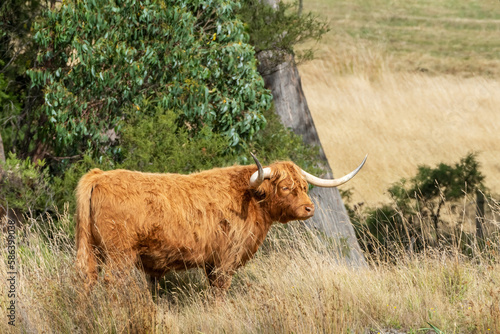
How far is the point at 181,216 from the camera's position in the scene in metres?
5.75

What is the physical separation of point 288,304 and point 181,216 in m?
1.24

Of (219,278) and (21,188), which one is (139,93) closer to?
(21,188)

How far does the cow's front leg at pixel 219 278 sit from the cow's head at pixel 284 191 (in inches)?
29.8

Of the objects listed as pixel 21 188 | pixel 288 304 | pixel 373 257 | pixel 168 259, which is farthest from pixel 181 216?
pixel 373 257

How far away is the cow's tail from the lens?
217 inches

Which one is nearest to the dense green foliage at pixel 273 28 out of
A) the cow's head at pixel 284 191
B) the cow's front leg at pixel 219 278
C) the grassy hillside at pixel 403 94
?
the cow's head at pixel 284 191

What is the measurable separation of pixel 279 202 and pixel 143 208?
1375 millimetres

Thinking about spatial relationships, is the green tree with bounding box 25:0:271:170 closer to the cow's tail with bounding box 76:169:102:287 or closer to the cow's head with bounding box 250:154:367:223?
the cow's head with bounding box 250:154:367:223

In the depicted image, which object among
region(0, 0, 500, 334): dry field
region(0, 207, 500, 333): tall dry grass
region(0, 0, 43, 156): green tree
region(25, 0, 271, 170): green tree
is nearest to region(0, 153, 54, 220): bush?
region(0, 0, 500, 334): dry field

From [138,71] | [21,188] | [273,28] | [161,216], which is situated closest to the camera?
[161,216]

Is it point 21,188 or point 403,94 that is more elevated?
point 21,188

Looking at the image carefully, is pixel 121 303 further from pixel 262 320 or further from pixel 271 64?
pixel 271 64

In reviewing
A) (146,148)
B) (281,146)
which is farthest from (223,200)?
(281,146)

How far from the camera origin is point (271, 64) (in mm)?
11789
